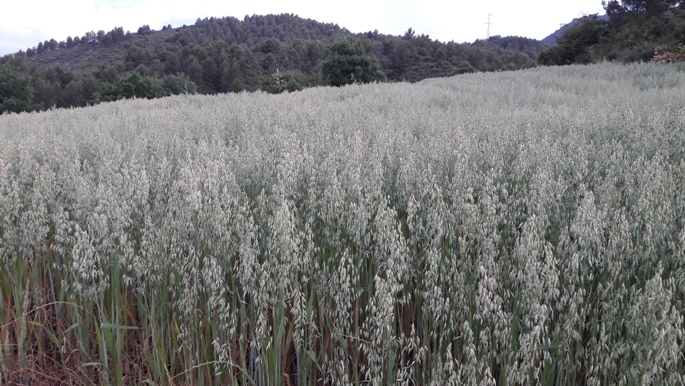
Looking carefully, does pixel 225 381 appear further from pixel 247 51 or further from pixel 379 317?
pixel 247 51

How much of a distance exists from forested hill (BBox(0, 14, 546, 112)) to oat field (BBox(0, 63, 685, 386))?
121 feet

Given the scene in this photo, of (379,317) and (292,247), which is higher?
(292,247)

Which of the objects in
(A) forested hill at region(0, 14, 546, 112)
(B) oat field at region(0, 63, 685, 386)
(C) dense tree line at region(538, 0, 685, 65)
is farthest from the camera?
(A) forested hill at region(0, 14, 546, 112)

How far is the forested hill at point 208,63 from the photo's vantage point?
5112 cm

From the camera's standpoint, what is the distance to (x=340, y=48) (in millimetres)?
39281

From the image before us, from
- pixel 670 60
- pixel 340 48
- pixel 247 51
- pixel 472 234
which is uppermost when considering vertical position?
pixel 247 51

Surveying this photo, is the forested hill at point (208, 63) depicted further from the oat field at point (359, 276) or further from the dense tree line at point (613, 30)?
the oat field at point (359, 276)

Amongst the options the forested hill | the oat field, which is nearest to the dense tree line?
the forested hill

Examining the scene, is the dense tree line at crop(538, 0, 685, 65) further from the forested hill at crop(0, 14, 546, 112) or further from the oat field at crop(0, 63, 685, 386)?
the oat field at crop(0, 63, 685, 386)

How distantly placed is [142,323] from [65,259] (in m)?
0.77

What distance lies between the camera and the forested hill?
51125 mm

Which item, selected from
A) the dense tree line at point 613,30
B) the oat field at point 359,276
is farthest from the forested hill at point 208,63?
the oat field at point 359,276

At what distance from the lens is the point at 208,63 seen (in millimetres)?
68875

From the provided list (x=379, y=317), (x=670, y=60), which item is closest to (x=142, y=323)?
(x=379, y=317)
